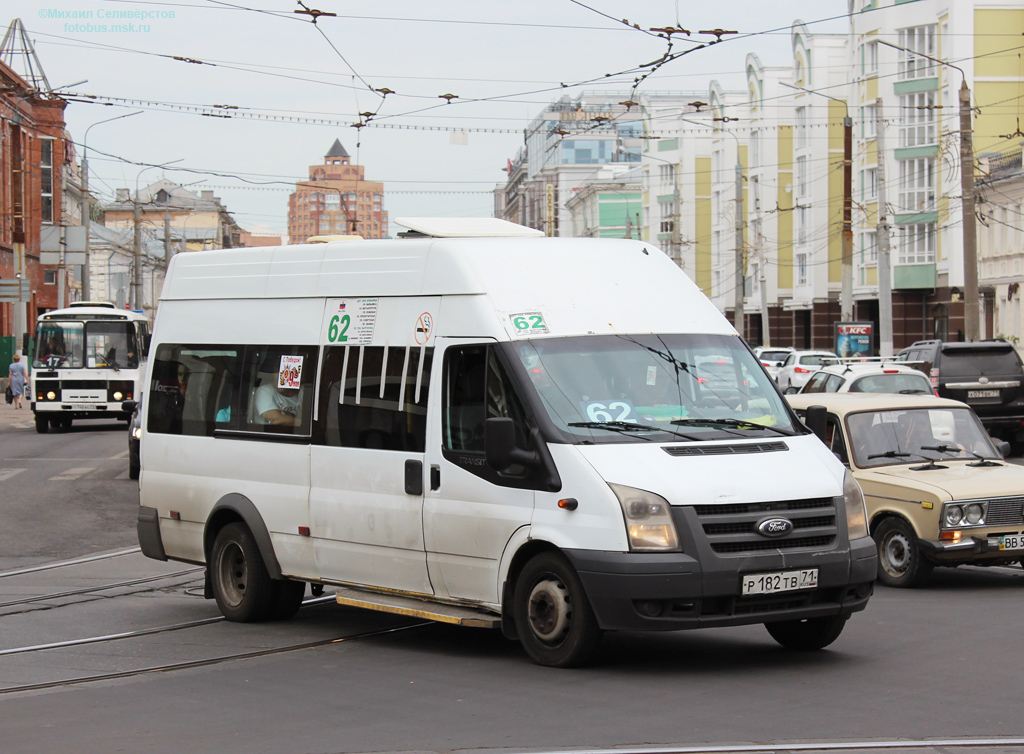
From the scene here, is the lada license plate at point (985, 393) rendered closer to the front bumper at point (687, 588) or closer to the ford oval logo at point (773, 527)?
the front bumper at point (687, 588)

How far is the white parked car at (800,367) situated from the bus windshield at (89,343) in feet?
52.7

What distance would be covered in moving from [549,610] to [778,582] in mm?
1228

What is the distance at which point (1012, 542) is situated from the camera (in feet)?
35.8

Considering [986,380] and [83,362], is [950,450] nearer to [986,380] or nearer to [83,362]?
[986,380]

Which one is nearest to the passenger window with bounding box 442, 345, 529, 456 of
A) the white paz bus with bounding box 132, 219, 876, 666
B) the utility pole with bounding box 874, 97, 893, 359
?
the white paz bus with bounding box 132, 219, 876, 666

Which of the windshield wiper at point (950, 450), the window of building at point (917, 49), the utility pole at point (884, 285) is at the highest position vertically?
the window of building at point (917, 49)

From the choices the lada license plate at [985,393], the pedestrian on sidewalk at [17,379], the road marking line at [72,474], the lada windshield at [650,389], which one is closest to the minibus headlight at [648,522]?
the lada windshield at [650,389]

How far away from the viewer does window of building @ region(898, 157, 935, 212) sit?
208 feet

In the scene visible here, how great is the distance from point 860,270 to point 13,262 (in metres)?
40.2

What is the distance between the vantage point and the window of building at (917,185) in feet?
208

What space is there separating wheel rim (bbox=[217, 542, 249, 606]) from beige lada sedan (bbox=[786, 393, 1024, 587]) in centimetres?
490

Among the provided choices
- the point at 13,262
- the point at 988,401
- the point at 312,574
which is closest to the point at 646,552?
the point at 312,574

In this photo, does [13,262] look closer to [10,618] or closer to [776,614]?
[10,618]

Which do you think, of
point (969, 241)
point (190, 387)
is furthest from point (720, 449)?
point (969, 241)
